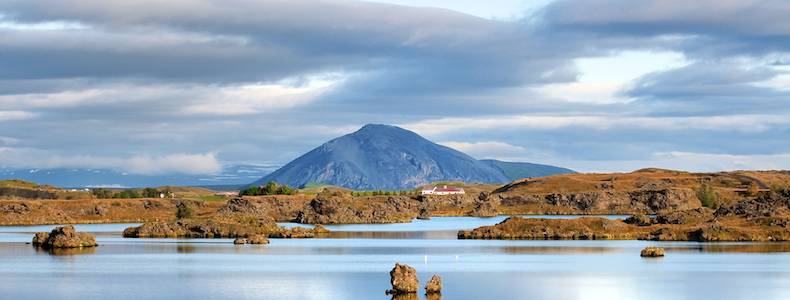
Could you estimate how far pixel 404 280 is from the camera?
2370 inches

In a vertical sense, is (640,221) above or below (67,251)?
above

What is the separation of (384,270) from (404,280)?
17896mm

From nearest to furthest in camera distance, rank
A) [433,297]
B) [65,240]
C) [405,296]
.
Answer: [433,297] → [405,296] → [65,240]

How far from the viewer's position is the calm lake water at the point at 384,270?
6300 centimetres

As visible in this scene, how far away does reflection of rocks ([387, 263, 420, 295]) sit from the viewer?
198ft

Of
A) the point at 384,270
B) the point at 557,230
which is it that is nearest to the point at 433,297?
the point at 384,270

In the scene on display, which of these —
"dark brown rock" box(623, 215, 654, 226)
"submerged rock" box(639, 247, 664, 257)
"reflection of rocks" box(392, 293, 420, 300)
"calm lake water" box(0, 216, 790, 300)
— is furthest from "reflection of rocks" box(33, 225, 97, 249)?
"dark brown rock" box(623, 215, 654, 226)

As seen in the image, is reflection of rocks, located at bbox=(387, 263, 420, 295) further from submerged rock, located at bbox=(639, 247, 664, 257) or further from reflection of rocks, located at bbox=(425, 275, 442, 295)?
submerged rock, located at bbox=(639, 247, 664, 257)

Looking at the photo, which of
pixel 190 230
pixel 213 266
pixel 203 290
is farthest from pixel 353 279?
pixel 190 230

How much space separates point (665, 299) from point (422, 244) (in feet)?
179

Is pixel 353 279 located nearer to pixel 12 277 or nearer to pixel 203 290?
pixel 203 290

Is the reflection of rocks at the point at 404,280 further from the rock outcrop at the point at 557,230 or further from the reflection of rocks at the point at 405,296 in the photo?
the rock outcrop at the point at 557,230

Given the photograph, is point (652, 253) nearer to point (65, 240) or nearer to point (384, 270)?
point (384, 270)

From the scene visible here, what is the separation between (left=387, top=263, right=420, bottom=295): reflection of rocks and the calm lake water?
1.21 m
